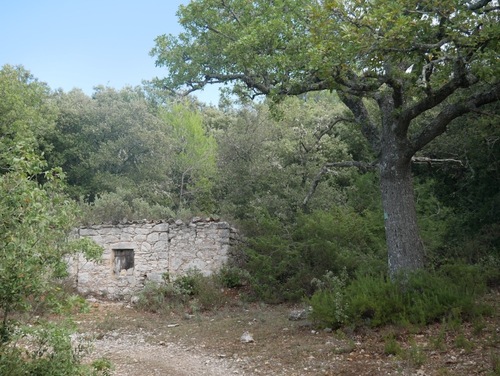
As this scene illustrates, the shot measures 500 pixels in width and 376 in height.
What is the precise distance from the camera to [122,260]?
13.0 metres

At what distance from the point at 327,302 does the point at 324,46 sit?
3901 millimetres

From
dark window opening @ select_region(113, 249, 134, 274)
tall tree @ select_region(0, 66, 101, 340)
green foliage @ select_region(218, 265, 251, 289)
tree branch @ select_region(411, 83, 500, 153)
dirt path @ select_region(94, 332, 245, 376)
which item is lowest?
dirt path @ select_region(94, 332, 245, 376)

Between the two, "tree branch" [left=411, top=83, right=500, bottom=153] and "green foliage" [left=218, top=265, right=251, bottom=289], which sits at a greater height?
"tree branch" [left=411, top=83, right=500, bottom=153]

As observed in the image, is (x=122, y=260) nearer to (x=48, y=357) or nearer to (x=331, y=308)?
(x=331, y=308)

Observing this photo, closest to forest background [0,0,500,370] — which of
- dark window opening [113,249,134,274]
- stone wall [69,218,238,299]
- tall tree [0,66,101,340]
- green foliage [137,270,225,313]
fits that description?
tall tree [0,66,101,340]

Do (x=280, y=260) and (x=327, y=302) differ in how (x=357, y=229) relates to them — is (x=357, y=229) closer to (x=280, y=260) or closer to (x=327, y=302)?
(x=280, y=260)

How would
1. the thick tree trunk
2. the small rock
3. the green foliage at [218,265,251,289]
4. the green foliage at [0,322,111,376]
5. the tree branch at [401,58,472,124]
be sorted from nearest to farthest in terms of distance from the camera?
the green foliage at [0,322,111,376], the tree branch at [401,58,472,124], the small rock, the thick tree trunk, the green foliage at [218,265,251,289]

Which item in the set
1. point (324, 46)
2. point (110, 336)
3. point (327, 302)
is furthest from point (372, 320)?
point (110, 336)

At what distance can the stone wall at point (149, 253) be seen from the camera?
40.5 feet

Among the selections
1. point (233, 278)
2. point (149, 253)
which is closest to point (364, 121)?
point (233, 278)

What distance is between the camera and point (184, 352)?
24.1 ft

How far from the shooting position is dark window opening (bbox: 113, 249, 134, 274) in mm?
12953

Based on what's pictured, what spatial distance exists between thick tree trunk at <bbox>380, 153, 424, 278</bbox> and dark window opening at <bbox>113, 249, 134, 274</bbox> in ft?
24.7

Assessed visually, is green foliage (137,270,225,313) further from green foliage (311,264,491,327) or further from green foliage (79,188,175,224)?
green foliage (311,264,491,327)
